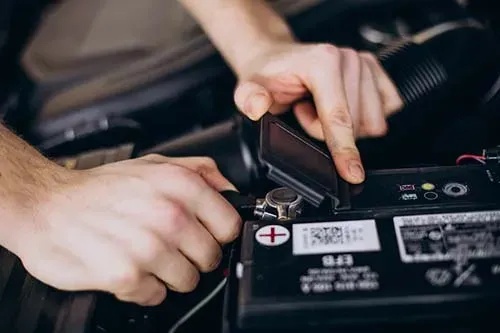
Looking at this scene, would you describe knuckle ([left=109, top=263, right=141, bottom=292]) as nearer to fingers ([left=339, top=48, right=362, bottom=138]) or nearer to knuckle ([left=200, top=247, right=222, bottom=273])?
knuckle ([left=200, top=247, right=222, bottom=273])

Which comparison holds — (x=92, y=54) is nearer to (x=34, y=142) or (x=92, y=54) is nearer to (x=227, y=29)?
(x=34, y=142)

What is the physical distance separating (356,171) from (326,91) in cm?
12

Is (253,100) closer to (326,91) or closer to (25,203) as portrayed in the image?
(326,91)

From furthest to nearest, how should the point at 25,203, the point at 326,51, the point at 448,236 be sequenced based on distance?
the point at 326,51, the point at 25,203, the point at 448,236

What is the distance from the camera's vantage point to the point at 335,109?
80 centimetres

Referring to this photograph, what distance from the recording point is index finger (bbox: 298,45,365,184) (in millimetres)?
735

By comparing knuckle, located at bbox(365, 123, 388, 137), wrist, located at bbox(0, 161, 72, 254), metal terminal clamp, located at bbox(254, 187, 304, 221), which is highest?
wrist, located at bbox(0, 161, 72, 254)

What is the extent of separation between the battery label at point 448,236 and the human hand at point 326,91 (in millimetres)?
143

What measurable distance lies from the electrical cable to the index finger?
6.1 inches

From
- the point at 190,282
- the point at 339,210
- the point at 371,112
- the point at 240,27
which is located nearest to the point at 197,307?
the point at 190,282

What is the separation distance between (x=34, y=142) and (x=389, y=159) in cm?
52

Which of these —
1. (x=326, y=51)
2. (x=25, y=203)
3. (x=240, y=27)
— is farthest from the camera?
(x=240, y=27)

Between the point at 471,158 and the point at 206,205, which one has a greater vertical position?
the point at 206,205

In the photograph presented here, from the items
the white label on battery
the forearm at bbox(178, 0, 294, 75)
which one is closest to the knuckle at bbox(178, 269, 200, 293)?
the white label on battery
